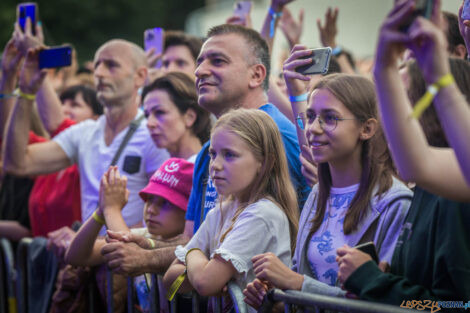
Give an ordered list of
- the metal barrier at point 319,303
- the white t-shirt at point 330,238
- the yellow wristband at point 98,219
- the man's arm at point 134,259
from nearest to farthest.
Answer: the metal barrier at point 319,303, the white t-shirt at point 330,238, the man's arm at point 134,259, the yellow wristband at point 98,219

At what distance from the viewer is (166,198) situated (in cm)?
411

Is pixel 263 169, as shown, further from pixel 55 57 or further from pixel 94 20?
pixel 94 20

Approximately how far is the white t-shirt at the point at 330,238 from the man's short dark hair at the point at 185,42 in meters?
3.53

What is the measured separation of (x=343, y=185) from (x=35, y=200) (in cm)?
357

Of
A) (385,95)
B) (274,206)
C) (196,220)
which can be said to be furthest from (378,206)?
(196,220)

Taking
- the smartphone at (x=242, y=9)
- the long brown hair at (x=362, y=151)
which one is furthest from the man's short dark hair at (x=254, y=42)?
the smartphone at (x=242, y=9)

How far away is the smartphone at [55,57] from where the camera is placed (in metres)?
4.98

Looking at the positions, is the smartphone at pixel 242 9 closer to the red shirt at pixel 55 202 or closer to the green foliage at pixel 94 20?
the red shirt at pixel 55 202

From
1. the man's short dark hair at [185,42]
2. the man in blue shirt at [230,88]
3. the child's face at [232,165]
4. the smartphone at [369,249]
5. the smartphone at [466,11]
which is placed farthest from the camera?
the man's short dark hair at [185,42]

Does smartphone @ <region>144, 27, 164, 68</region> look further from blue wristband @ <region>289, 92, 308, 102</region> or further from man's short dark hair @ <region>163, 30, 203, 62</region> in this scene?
blue wristband @ <region>289, 92, 308, 102</region>

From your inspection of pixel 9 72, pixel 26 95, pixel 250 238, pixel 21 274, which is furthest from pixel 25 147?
pixel 250 238

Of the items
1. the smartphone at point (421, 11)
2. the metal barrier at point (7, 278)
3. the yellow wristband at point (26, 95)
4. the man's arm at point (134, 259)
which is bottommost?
the metal barrier at point (7, 278)

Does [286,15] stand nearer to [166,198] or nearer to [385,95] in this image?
[166,198]

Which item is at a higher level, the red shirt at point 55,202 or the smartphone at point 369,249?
the smartphone at point 369,249
